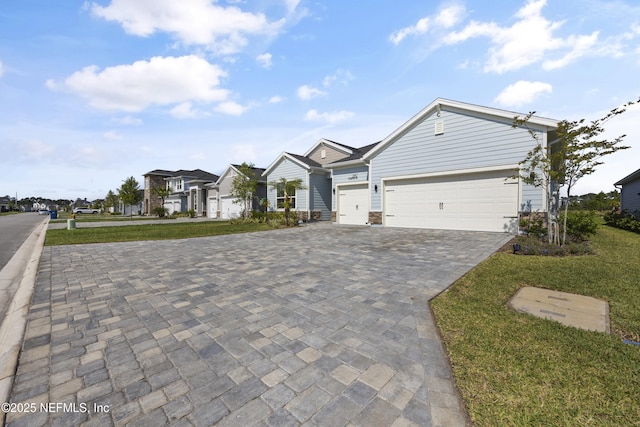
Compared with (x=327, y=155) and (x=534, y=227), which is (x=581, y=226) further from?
(x=327, y=155)

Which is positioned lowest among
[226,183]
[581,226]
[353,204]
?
[581,226]

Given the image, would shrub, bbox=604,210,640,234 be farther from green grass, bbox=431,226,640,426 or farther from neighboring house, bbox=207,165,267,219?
neighboring house, bbox=207,165,267,219

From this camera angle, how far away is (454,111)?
11.4 meters

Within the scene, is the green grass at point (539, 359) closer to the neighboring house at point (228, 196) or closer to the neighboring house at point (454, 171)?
the neighboring house at point (454, 171)

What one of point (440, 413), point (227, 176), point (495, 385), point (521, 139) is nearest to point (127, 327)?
point (440, 413)

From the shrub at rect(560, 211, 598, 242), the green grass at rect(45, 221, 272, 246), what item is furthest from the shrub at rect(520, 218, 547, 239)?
the green grass at rect(45, 221, 272, 246)

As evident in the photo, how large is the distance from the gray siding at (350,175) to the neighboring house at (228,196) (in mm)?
9273

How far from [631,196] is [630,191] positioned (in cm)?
56

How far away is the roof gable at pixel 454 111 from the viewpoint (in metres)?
9.31

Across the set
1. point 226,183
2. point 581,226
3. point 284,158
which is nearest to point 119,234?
point 284,158

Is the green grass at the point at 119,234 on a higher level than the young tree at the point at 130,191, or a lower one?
lower

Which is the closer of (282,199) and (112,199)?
(282,199)

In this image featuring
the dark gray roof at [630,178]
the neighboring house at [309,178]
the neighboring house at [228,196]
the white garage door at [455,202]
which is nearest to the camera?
the white garage door at [455,202]

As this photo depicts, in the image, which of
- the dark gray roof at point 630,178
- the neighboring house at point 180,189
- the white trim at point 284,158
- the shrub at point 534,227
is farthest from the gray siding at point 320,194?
the dark gray roof at point 630,178
